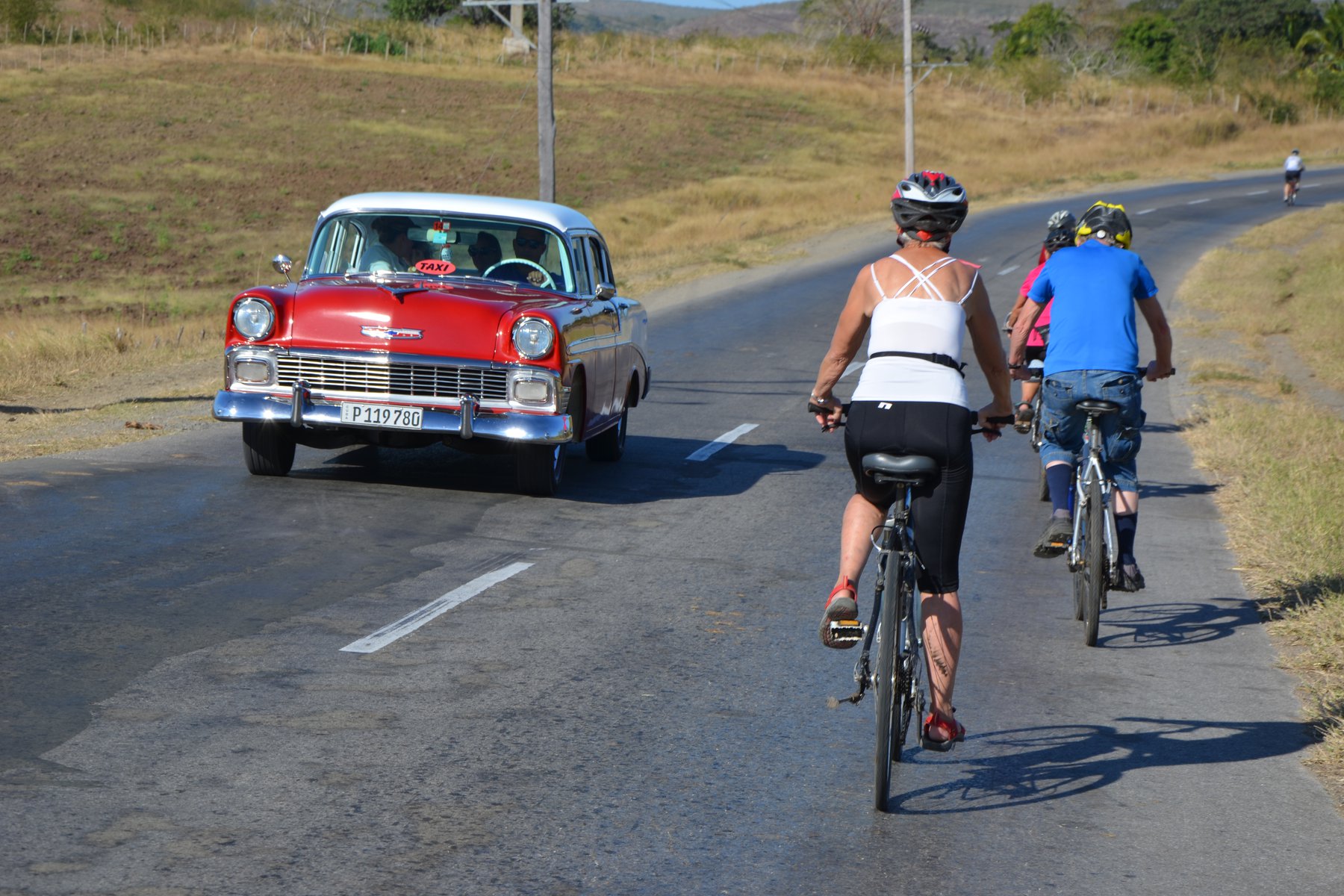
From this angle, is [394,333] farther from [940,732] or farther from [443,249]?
[940,732]

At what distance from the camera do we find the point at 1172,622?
7680 mm

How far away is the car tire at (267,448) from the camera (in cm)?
1007

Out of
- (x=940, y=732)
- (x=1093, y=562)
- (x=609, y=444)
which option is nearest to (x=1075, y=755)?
(x=940, y=732)

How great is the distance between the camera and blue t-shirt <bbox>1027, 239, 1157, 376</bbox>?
7363mm

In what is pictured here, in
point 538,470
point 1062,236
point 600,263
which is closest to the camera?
point 538,470

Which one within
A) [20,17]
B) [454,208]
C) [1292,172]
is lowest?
[454,208]

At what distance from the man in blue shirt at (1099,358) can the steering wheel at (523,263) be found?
13.7 feet

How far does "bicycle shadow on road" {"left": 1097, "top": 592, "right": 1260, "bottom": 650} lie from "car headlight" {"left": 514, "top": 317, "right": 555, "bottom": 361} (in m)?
3.61

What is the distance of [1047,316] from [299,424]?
4777 mm

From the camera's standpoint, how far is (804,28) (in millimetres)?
107812

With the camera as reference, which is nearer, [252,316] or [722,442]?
[252,316]

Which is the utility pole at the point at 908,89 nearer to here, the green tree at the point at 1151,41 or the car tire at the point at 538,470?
the car tire at the point at 538,470

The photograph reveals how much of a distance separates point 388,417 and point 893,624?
5454mm

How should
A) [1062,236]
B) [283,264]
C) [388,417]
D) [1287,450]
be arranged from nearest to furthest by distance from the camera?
[388,417] → [283,264] → [1062,236] → [1287,450]
